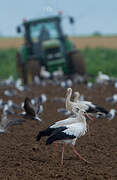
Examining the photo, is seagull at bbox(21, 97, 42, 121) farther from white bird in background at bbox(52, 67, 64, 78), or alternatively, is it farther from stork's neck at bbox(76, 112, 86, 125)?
white bird in background at bbox(52, 67, 64, 78)

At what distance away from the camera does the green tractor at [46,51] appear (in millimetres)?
21031

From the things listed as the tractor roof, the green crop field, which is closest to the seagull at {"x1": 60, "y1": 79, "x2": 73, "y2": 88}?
the tractor roof

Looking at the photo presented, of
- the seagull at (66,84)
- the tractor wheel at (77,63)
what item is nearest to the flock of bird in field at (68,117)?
the seagull at (66,84)

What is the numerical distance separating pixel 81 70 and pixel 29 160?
13.4 metres

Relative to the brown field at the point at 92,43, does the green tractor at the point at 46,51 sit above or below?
above

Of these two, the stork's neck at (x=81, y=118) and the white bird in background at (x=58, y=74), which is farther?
the white bird in background at (x=58, y=74)

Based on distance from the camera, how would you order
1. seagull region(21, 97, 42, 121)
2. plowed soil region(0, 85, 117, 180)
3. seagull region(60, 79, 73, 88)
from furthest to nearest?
seagull region(60, 79, 73, 88), seagull region(21, 97, 42, 121), plowed soil region(0, 85, 117, 180)

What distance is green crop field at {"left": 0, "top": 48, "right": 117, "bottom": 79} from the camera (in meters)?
32.2

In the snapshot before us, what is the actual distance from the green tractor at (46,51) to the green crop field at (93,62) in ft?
28.7

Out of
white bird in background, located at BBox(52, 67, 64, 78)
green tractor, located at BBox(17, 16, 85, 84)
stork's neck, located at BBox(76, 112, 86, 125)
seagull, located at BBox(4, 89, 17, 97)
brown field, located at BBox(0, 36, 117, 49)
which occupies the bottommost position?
brown field, located at BBox(0, 36, 117, 49)

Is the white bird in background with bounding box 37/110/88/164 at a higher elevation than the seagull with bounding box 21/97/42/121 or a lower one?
higher

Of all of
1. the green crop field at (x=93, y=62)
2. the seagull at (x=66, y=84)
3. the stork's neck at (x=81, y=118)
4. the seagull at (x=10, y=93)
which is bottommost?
the green crop field at (x=93, y=62)

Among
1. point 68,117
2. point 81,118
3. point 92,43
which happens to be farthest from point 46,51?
point 92,43

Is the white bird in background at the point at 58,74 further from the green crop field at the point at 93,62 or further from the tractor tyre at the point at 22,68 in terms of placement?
the green crop field at the point at 93,62
